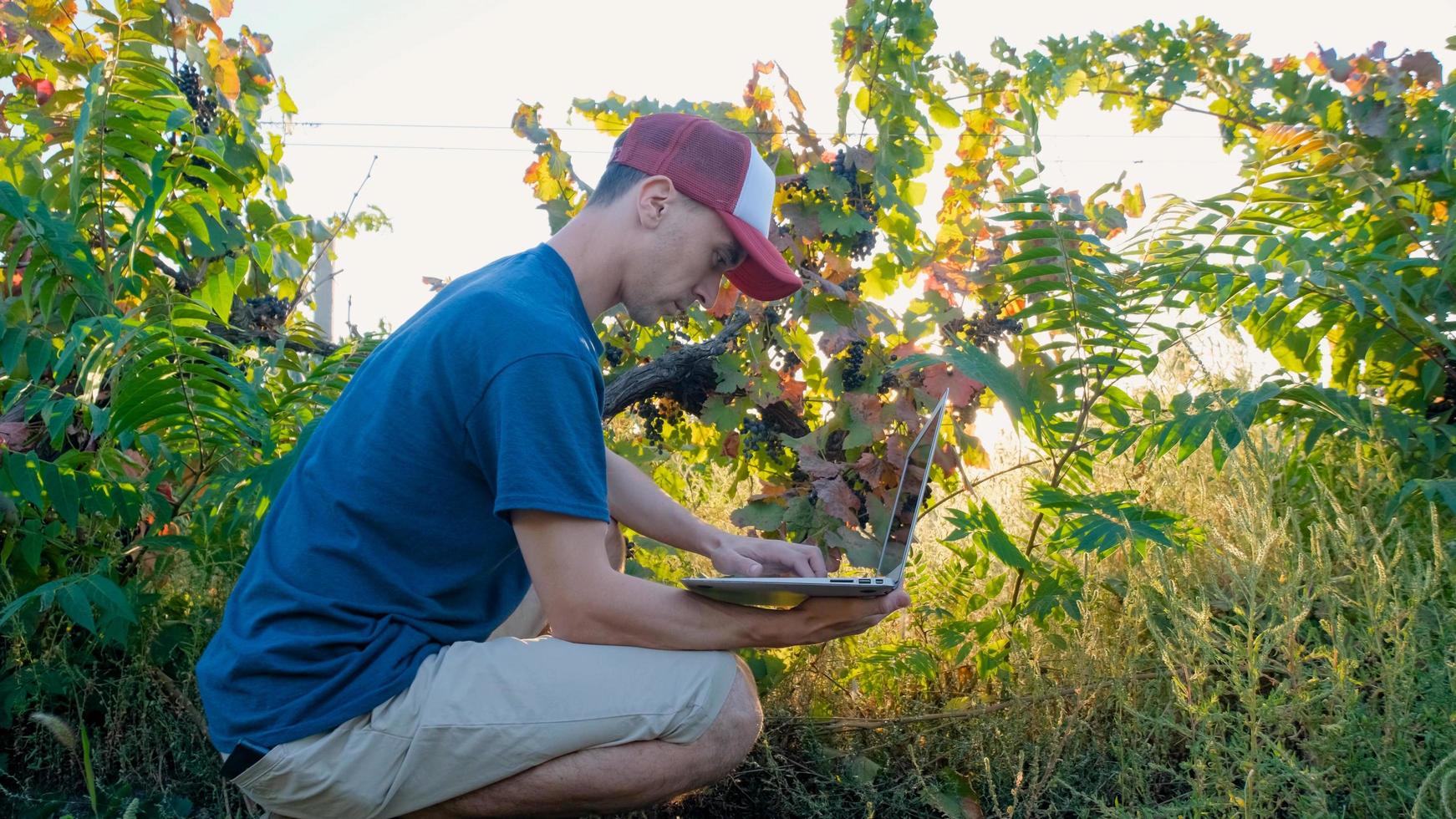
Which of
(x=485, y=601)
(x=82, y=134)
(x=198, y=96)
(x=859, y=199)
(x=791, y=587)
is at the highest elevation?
(x=198, y=96)

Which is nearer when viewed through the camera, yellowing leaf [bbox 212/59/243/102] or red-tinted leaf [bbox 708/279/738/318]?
red-tinted leaf [bbox 708/279/738/318]

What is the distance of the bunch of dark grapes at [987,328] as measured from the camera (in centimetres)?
304

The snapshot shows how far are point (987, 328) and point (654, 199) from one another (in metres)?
1.29

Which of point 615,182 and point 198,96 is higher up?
point 198,96

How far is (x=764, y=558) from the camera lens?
8.11ft

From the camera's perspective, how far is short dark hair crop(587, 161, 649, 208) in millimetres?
2178

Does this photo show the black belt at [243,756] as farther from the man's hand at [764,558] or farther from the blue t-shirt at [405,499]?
the man's hand at [764,558]

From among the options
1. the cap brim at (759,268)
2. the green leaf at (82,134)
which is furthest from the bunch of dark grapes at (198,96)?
the cap brim at (759,268)

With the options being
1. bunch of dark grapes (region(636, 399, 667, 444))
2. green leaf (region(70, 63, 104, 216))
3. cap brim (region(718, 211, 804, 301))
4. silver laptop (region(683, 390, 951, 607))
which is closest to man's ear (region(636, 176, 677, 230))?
cap brim (region(718, 211, 804, 301))

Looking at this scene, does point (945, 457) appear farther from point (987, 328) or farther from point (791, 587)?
point (791, 587)

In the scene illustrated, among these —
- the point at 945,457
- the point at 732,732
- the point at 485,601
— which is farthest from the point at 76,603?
the point at 945,457

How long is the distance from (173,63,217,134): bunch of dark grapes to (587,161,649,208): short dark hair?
6.60 feet

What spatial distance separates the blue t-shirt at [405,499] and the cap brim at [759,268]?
387mm

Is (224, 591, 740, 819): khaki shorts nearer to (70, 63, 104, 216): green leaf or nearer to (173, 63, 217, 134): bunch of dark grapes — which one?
(70, 63, 104, 216): green leaf
